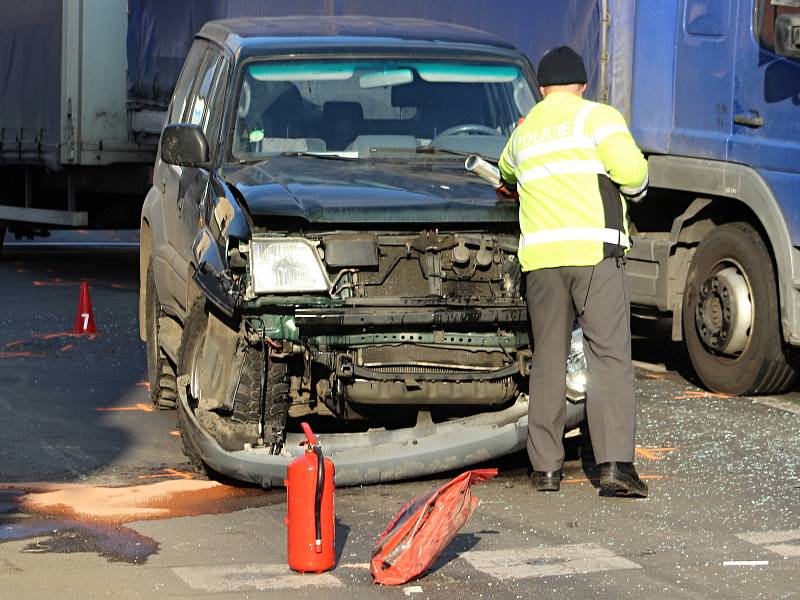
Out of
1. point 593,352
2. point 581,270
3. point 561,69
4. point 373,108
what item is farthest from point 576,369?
point 373,108

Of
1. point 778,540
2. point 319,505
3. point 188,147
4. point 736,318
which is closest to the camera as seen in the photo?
point 319,505

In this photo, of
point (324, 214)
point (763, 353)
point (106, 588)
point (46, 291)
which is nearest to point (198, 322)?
point (324, 214)

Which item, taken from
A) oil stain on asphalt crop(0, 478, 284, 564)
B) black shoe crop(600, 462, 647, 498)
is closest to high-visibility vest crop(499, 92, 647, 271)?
black shoe crop(600, 462, 647, 498)

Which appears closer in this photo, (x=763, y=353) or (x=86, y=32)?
(x=763, y=353)

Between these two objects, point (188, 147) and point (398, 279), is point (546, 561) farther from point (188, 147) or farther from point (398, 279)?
point (188, 147)

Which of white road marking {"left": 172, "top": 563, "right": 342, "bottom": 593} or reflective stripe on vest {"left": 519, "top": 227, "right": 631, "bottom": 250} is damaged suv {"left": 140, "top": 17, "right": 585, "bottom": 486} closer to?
reflective stripe on vest {"left": 519, "top": 227, "right": 631, "bottom": 250}

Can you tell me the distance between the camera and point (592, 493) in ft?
23.6

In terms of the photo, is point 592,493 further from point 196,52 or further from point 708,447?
point 196,52

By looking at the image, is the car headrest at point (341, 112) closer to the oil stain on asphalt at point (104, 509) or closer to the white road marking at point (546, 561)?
the oil stain on asphalt at point (104, 509)

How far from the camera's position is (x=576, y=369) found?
740 cm

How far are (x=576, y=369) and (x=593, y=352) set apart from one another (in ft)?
0.80

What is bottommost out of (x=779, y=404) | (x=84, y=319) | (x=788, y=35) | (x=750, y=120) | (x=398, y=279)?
(x=84, y=319)

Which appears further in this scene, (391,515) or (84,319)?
(84,319)

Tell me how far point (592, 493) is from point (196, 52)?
3.93m
